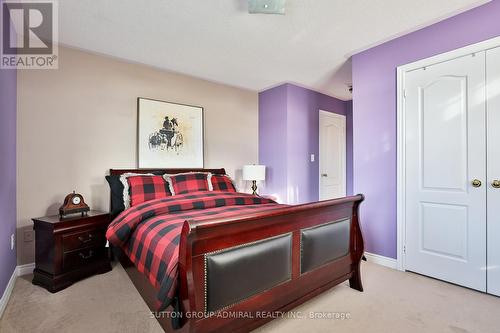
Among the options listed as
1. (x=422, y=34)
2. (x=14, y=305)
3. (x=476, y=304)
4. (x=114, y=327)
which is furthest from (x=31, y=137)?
(x=476, y=304)

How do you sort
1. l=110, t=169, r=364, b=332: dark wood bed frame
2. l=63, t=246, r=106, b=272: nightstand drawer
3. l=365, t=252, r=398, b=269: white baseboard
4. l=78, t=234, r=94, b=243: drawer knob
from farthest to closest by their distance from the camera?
1. l=365, t=252, r=398, b=269: white baseboard
2. l=78, t=234, r=94, b=243: drawer knob
3. l=63, t=246, r=106, b=272: nightstand drawer
4. l=110, t=169, r=364, b=332: dark wood bed frame

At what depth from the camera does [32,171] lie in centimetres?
254

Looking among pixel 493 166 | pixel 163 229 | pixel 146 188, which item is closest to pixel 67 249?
pixel 146 188

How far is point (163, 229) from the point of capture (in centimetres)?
177

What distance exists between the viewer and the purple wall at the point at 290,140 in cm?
406

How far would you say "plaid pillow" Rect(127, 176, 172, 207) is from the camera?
2746 mm

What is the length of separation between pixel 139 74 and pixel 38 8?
3.83 ft

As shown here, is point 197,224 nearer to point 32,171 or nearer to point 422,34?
point 32,171

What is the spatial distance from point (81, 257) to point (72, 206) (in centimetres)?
50

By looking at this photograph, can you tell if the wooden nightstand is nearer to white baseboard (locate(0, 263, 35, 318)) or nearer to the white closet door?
white baseboard (locate(0, 263, 35, 318))

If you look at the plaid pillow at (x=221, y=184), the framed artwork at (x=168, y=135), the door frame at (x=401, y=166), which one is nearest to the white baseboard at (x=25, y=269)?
the framed artwork at (x=168, y=135)

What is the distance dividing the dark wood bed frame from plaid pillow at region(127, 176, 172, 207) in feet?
2.13

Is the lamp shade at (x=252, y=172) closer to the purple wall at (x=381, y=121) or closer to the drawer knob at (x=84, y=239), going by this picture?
the purple wall at (x=381, y=121)

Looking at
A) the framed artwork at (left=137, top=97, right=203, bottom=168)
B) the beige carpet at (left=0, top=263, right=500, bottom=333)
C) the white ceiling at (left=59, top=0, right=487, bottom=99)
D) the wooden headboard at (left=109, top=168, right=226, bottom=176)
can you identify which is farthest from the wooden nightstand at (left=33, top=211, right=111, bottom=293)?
the white ceiling at (left=59, top=0, right=487, bottom=99)
